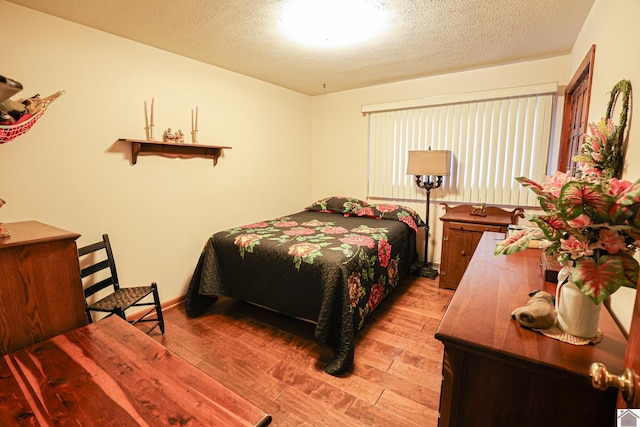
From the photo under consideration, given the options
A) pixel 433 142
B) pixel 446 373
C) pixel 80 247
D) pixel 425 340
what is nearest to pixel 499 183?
pixel 433 142

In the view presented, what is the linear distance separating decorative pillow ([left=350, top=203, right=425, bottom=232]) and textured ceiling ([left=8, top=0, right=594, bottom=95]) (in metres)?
1.49

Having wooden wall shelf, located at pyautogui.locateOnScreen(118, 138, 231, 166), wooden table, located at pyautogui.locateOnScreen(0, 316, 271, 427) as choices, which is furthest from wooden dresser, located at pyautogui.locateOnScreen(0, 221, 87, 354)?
wooden wall shelf, located at pyautogui.locateOnScreen(118, 138, 231, 166)

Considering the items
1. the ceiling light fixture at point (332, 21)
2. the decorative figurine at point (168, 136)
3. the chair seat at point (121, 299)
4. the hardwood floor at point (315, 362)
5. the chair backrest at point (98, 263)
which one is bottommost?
the hardwood floor at point (315, 362)

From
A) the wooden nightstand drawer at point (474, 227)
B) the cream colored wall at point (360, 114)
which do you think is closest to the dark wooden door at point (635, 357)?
the wooden nightstand drawer at point (474, 227)

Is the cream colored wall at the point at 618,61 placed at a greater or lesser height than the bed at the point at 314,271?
greater

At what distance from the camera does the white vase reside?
91 centimetres

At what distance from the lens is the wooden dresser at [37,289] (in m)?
1.21

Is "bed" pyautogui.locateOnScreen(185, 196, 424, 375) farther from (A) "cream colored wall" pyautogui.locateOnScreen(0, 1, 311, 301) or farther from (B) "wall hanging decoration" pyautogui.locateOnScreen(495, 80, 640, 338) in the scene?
(B) "wall hanging decoration" pyautogui.locateOnScreen(495, 80, 640, 338)

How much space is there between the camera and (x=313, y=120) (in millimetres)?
4469

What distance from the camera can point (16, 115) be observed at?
1.50 meters

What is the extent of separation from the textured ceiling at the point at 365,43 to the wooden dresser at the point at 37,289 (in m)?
1.53

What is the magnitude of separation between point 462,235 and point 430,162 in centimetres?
83

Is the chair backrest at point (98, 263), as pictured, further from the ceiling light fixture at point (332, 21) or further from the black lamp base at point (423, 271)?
the black lamp base at point (423, 271)

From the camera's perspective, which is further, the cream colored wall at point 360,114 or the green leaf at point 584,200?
the cream colored wall at point 360,114
